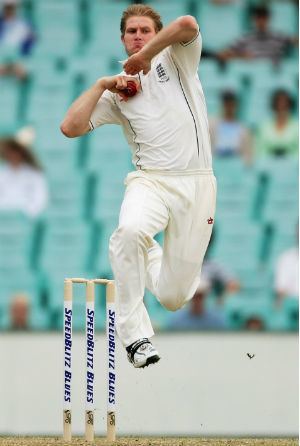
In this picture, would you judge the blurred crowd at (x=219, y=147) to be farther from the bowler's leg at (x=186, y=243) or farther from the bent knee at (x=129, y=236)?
the bent knee at (x=129, y=236)

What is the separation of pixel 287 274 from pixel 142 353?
2.99 m

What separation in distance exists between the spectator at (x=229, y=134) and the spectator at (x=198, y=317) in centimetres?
99

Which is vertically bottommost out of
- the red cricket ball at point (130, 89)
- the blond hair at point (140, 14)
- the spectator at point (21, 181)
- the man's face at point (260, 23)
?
the spectator at point (21, 181)

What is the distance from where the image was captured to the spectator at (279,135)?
25.1ft

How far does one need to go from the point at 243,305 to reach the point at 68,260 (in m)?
1.10

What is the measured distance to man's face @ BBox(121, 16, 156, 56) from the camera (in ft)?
15.5

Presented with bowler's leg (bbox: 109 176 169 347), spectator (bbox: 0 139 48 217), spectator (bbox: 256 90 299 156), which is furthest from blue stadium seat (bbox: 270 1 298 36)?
bowler's leg (bbox: 109 176 169 347)

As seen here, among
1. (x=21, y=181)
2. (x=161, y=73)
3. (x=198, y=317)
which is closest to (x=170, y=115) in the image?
(x=161, y=73)

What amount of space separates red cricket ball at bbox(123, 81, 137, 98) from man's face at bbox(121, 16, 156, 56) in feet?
0.43

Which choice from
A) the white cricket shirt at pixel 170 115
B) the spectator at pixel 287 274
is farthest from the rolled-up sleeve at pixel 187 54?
the spectator at pixel 287 274

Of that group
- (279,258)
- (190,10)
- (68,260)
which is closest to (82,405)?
(68,260)

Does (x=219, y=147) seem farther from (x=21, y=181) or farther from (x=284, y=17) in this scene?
(x=21, y=181)

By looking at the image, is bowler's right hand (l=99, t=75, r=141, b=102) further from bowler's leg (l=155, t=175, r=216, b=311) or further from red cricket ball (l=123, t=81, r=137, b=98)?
bowler's leg (l=155, t=175, r=216, b=311)

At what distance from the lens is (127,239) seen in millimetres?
4547
